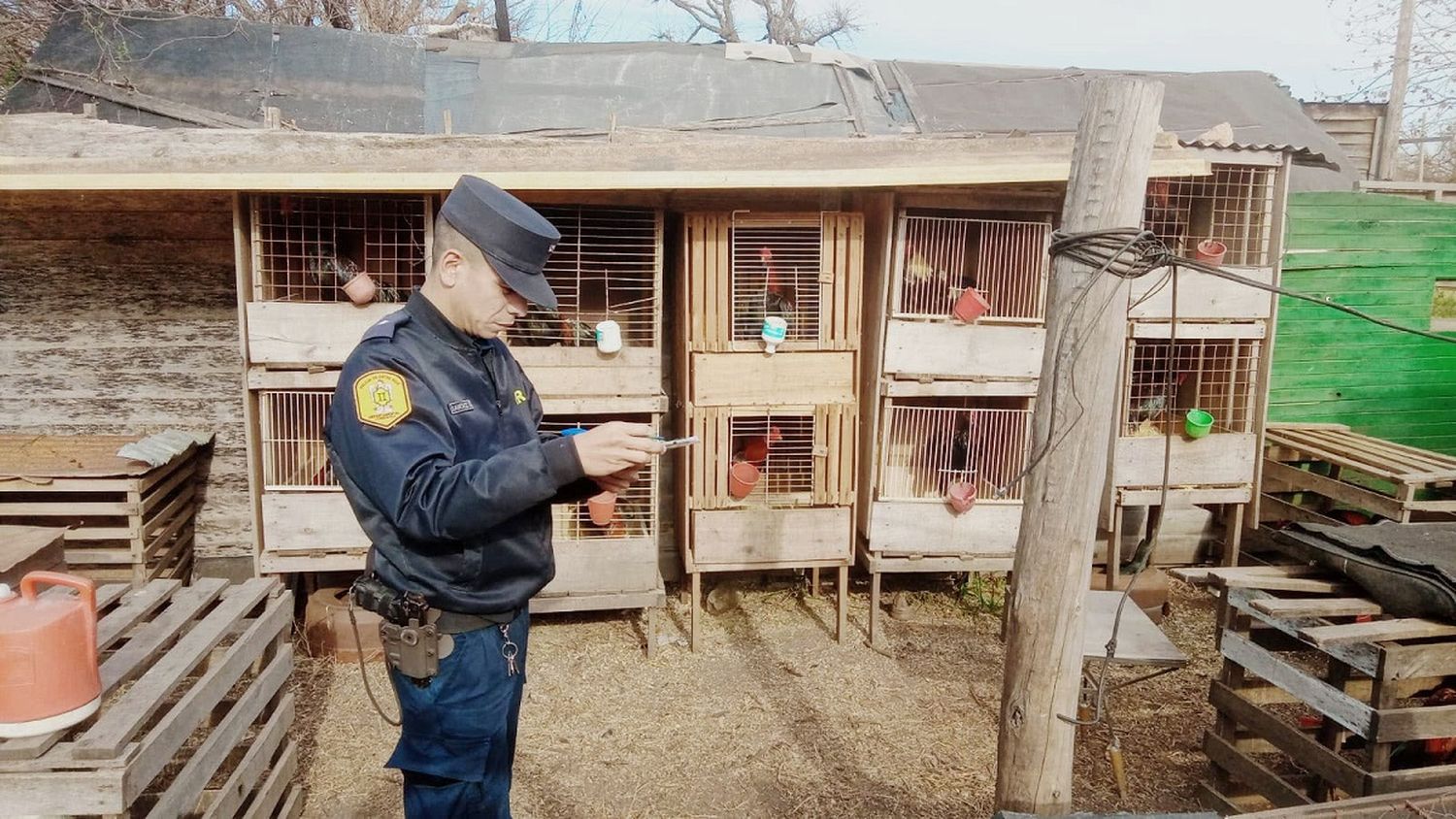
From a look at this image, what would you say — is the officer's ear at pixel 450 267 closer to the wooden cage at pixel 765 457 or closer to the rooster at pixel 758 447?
the wooden cage at pixel 765 457

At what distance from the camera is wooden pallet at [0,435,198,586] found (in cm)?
457

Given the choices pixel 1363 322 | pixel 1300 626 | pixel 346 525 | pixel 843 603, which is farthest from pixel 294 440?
pixel 1363 322

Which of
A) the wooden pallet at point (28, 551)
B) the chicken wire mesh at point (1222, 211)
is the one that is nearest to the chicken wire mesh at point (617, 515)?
the wooden pallet at point (28, 551)

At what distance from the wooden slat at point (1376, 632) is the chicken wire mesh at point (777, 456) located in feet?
8.85

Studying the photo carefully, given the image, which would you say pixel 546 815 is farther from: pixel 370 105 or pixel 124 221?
pixel 370 105

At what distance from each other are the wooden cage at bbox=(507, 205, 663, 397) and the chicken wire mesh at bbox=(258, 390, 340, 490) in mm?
1257

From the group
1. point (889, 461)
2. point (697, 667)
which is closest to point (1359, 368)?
point (889, 461)

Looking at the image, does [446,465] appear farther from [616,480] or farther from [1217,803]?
[1217,803]

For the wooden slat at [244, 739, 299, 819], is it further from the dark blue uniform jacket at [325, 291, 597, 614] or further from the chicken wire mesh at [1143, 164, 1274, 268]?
the chicken wire mesh at [1143, 164, 1274, 268]

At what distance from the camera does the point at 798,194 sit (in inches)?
215

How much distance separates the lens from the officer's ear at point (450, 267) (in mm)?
2459

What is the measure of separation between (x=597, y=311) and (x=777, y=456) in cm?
152

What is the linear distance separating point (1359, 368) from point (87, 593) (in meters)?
8.34

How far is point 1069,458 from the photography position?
95.7 inches
